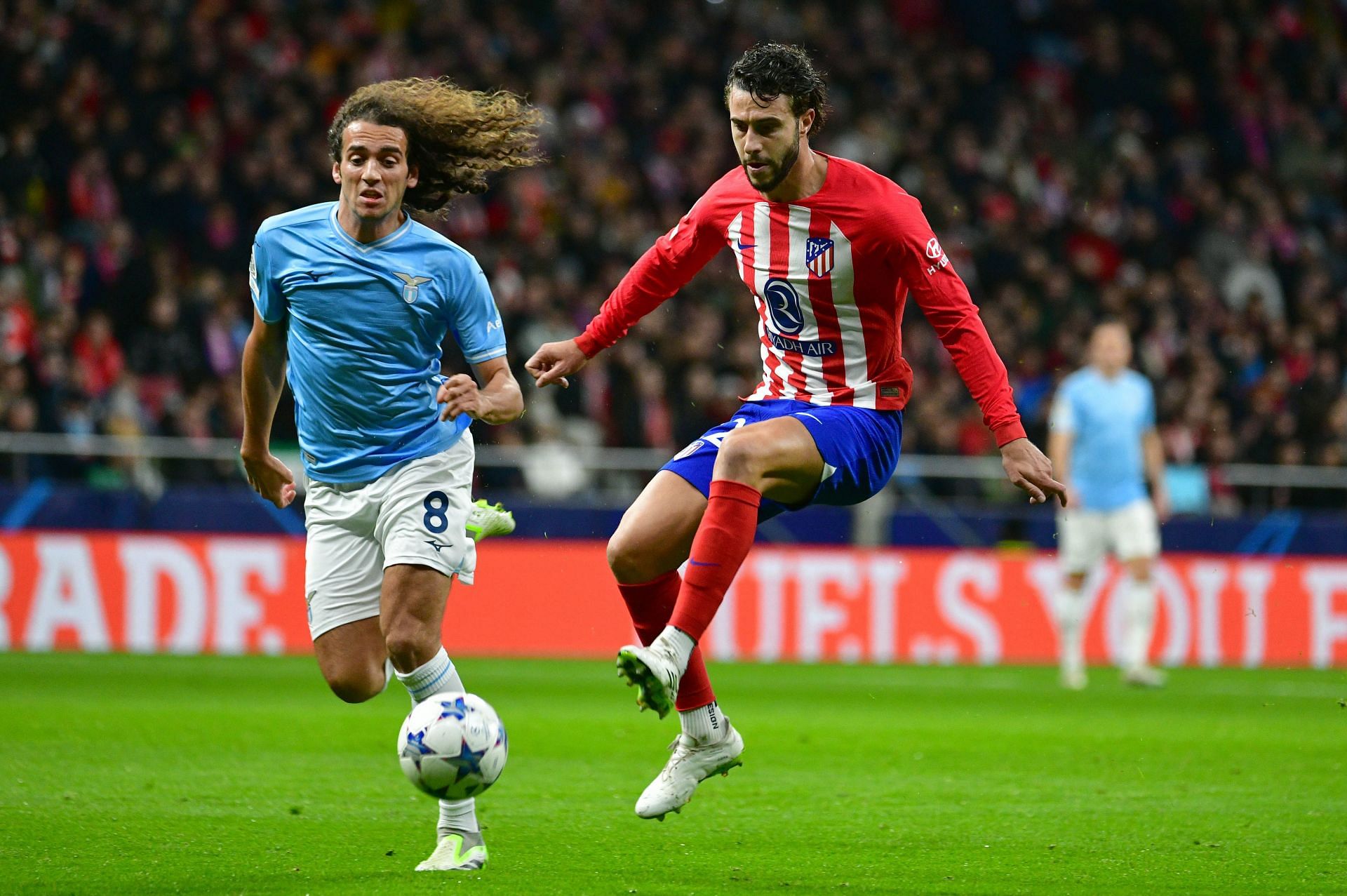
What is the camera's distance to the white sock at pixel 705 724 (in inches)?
217

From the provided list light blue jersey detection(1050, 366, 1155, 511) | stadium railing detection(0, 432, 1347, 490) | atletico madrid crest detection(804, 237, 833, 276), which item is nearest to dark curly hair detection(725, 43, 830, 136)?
atletico madrid crest detection(804, 237, 833, 276)

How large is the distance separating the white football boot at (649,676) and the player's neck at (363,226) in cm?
155

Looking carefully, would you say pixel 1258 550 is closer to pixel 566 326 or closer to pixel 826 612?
pixel 826 612

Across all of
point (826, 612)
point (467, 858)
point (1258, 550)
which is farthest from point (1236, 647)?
point (467, 858)

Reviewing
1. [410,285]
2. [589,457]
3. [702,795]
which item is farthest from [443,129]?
[589,457]

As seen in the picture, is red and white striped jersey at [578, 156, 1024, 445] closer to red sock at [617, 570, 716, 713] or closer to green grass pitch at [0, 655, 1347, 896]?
red sock at [617, 570, 716, 713]

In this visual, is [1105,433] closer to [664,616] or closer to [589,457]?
[589,457]

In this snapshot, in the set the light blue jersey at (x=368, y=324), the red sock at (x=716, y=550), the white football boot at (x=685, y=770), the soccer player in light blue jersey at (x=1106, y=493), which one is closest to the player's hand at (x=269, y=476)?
the light blue jersey at (x=368, y=324)

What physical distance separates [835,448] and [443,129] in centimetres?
160

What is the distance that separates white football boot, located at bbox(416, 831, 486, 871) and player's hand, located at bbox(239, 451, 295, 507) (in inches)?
50.7

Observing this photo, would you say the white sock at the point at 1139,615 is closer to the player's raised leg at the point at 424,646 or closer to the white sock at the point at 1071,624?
the white sock at the point at 1071,624

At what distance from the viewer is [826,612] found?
43.7ft

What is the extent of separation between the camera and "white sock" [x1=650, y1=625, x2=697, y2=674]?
15.6 ft

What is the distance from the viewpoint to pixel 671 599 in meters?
5.66
